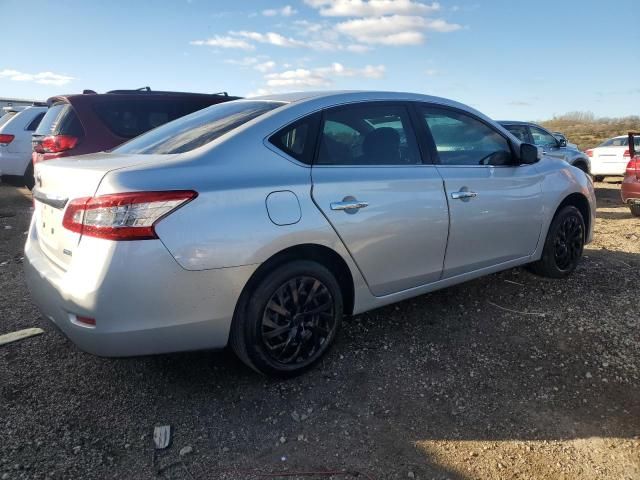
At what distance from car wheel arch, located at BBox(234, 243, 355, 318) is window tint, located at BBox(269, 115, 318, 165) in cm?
49

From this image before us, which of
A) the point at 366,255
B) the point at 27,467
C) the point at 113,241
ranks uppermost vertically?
the point at 113,241

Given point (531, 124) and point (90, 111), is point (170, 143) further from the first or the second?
point (531, 124)

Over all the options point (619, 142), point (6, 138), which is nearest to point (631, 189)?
point (619, 142)

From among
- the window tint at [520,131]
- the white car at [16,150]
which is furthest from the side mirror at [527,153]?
the white car at [16,150]

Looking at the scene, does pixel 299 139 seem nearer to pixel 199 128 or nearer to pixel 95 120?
pixel 199 128

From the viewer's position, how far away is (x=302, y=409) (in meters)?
2.72

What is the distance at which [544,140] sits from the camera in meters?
10.7

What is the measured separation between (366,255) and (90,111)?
14.7ft

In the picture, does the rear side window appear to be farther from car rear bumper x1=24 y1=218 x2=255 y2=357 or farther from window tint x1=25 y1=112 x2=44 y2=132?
window tint x1=25 y1=112 x2=44 y2=132

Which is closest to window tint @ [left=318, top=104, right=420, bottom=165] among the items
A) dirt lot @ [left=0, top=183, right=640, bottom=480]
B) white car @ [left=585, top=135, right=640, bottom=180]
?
dirt lot @ [left=0, top=183, right=640, bottom=480]

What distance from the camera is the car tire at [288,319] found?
8.78 ft

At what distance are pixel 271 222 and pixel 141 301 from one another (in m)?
0.72

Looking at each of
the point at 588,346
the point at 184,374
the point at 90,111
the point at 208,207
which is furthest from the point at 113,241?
the point at 90,111

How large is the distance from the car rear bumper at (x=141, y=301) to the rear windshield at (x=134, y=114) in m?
3.95
